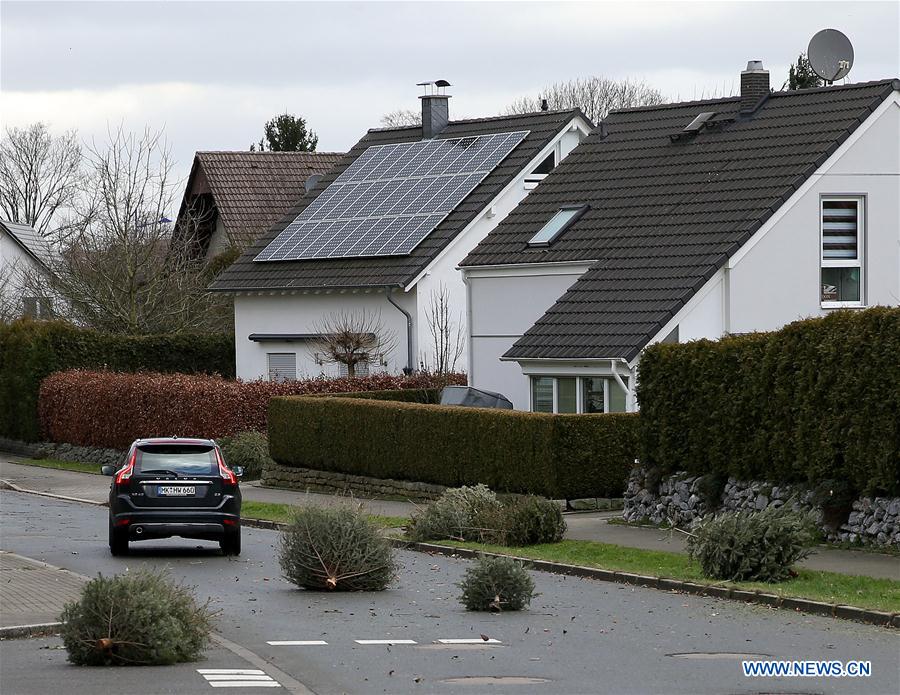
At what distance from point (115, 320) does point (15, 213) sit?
157 feet

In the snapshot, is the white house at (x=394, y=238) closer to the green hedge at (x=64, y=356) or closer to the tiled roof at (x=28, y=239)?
the green hedge at (x=64, y=356)

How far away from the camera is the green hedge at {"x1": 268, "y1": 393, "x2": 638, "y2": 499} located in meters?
26.5

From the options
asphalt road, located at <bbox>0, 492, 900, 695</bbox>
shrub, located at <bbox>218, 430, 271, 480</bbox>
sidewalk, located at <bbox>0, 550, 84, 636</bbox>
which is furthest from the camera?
shrub, located at <bbox>218, 430, 271, 480</bbox>

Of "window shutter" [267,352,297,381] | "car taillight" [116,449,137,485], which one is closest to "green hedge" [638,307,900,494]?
"car taillight" [116,449,137,485]

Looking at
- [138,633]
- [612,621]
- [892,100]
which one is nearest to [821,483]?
[612,621]

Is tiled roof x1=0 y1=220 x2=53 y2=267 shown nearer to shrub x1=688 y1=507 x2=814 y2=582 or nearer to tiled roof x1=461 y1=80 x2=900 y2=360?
tiled roof x1=461 y1=80 x2=900 y2=360

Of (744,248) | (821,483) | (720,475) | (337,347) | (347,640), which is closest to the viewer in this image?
(347,640)

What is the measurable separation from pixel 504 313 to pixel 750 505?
579 inches

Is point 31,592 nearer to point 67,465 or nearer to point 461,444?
point 461,444

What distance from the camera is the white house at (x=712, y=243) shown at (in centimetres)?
3055

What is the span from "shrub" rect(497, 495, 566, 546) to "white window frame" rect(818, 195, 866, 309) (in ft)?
40.5

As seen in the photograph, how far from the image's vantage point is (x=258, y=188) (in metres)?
62.7

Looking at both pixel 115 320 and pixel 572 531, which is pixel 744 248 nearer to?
pixel 572 531

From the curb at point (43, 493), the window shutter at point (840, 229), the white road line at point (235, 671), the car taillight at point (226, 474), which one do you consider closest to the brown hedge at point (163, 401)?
the curb at point (43, 493)
